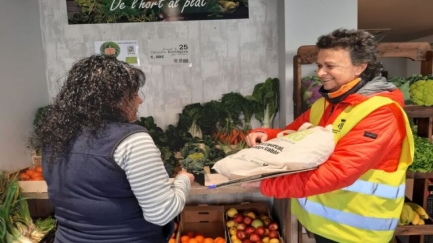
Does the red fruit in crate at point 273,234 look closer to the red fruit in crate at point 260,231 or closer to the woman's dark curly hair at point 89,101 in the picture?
the red fruit in crate at point 260,231

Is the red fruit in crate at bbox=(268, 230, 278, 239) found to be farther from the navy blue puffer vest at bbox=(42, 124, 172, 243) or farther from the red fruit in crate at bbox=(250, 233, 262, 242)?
the navy blue puffer vest at bbox=(42, 124, 172, 243)

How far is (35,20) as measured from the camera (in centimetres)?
243

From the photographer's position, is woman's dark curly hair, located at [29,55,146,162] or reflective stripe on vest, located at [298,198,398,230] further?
reflective stripe on vest, located at [298,198,398,230]

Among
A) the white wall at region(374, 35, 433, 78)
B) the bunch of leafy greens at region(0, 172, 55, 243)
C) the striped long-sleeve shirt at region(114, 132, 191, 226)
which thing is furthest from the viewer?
the white wall at region(374, 35, 433, 78)

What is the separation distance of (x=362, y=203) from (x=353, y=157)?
11.8 inches

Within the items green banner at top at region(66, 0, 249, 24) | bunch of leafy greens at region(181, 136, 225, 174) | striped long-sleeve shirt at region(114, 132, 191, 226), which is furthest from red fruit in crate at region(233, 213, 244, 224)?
green banner at top at region(66, 0, 249, 24)

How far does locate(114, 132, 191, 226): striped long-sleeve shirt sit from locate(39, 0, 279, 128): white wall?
1.61 meters

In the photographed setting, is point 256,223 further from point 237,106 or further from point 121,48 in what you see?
point 121,48

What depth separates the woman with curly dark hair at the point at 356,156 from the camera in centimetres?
106

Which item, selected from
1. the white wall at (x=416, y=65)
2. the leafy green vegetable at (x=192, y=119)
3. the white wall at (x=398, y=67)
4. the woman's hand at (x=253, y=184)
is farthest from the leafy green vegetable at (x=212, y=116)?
the white wall at (x=398, y=67)

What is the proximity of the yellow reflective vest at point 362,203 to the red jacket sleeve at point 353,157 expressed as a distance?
0.04m

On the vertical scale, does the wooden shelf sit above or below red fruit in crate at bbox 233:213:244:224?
above

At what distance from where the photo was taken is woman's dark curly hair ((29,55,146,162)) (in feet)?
3.18

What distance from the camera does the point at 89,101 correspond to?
3.19 feet
